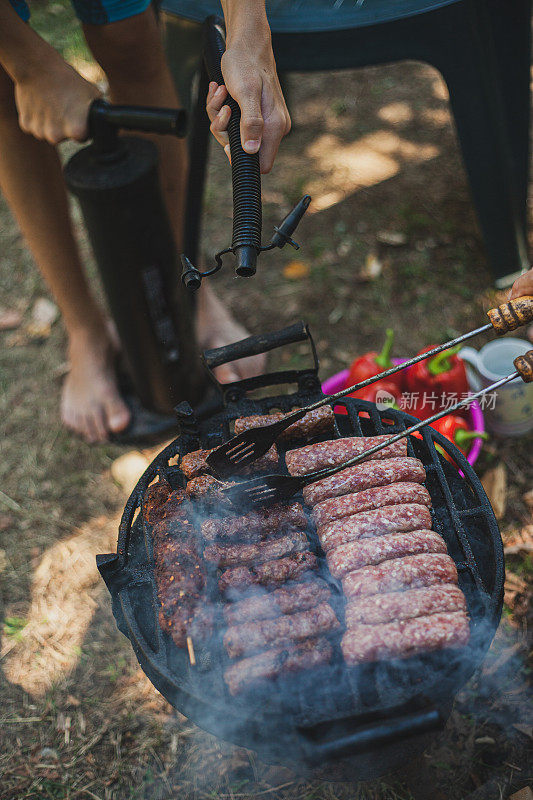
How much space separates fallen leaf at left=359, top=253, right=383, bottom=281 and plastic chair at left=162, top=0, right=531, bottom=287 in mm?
749

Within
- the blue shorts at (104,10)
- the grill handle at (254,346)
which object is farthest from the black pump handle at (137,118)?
the grill handle at (254,346)

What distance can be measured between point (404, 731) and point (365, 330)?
277cm

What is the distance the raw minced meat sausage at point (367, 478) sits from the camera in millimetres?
2025

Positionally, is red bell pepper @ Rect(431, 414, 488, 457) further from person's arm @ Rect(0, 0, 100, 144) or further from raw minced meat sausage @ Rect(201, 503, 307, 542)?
person's arm @ Rect(0, 0, 100, 144)

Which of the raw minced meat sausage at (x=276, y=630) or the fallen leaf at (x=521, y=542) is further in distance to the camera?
the fallen leaf at (x=521, y=542)

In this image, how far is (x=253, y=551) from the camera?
1896mm

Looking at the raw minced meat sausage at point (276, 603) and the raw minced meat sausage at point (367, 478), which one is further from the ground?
the raw minced meat sausage at point (367, 478)

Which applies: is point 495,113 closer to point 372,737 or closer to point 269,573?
point 269,573

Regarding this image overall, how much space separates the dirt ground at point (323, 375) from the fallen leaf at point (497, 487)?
0.06ft

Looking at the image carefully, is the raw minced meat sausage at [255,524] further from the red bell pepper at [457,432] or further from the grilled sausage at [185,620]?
the red bell pepper at [457,432]

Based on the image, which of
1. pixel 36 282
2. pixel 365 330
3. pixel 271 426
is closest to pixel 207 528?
pixel 271 426

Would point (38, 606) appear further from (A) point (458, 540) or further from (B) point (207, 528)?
(A) point (458, 540)

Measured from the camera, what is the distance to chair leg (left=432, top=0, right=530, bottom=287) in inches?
123

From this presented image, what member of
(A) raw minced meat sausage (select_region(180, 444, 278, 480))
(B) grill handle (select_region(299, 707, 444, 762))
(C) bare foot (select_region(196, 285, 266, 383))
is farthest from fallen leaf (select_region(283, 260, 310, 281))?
(B) grill handle (select_region(299, 707, 444, 762))
